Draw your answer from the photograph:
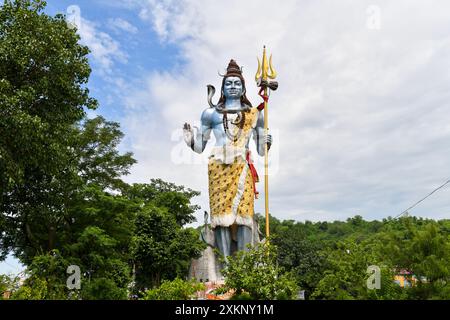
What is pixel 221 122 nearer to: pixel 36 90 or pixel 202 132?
pixel 202 132

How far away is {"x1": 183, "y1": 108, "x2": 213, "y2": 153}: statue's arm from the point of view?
16641 millimetres

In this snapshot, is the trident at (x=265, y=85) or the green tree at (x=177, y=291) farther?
the trident at (x=265, y=85)

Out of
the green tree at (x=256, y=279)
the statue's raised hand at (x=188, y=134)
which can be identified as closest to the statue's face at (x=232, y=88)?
the statue's raised hand at (x=188, y=134)

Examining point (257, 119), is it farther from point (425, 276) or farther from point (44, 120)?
point (425, 276)

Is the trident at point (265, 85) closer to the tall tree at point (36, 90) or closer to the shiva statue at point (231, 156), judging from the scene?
the shiva statue at point (231, 156)

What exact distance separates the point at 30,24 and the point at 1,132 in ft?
9.19

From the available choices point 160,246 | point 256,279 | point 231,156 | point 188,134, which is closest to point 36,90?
point 188,134

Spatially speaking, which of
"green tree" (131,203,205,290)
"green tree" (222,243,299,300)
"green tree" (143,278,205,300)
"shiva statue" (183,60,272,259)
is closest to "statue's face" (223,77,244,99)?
"shiva statue" (183,60,272,259)

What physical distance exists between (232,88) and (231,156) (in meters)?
2.46

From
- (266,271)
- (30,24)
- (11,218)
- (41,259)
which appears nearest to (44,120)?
(30,24)

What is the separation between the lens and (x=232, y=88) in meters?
16.8

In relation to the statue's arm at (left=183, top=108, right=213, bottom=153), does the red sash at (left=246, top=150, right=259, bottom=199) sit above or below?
below

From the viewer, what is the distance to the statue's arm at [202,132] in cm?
1664

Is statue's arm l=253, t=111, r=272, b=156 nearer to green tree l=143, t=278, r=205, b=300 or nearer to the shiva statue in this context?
the shiva statue
